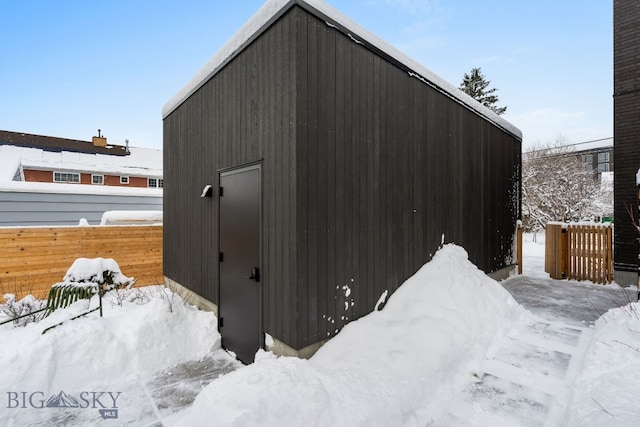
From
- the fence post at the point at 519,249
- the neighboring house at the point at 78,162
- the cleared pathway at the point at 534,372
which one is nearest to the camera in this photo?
the cleared pathway at the point at 534,372

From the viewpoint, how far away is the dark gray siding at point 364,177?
3.02 metres

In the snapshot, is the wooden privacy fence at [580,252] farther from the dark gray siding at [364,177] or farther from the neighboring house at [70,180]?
the neighboring house at [70,180]

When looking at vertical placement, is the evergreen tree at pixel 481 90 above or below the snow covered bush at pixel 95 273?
above

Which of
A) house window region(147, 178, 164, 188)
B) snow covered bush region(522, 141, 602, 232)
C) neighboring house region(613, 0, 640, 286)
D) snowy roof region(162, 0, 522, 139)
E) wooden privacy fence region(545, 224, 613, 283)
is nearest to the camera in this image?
snowy roof region(162, 0, 522, 139)

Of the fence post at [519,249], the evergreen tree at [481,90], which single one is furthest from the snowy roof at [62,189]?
the evergreen tree at [481,90]

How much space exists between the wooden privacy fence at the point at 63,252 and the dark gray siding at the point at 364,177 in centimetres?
644

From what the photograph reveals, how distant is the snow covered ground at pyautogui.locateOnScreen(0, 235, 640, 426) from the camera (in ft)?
7.20

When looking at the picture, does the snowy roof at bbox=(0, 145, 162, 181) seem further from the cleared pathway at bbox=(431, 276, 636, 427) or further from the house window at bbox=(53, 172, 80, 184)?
the cleared pathway at bbox=(431, 276, 636, 427)

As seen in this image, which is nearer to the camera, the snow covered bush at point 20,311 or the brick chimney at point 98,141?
the snow covered bush at point 20,311

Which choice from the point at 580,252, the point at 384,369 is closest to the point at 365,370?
the point at 384,369

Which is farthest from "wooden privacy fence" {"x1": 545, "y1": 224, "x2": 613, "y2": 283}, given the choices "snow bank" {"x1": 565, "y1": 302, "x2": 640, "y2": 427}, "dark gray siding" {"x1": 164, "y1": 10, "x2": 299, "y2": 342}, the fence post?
"dark gray siding" {"x1": 164, "y1": 10, "x2": 299, "y2": 342}

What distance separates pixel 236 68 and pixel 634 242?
30.9ft

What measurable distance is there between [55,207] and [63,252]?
1.79m

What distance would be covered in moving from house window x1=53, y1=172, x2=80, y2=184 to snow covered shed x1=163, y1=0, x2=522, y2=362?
17.8 meters
